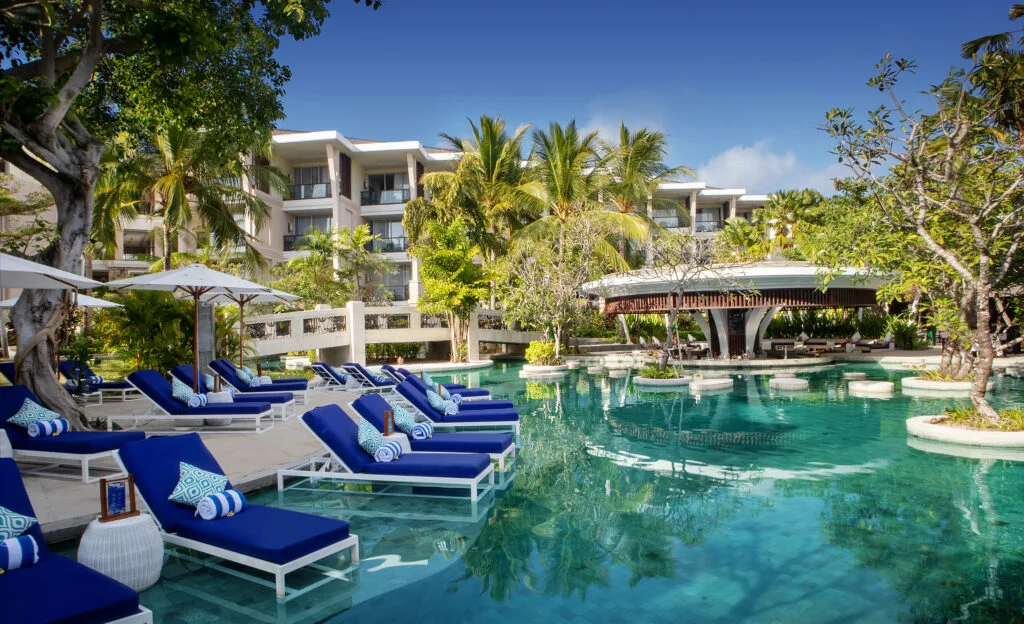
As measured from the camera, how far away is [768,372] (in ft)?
67.9

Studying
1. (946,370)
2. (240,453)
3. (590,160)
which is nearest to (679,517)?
(240,453)

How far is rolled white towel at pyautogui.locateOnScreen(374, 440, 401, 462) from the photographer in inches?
279

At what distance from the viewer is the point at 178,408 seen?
9961 mm

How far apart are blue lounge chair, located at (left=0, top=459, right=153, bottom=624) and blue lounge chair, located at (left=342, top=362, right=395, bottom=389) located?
11610 millimetres

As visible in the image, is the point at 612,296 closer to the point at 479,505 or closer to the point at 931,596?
the point at 479,505

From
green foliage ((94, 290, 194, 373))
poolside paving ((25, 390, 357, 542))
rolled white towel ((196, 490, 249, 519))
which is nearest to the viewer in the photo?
rolled white towel ((196, 490, 249, 519))

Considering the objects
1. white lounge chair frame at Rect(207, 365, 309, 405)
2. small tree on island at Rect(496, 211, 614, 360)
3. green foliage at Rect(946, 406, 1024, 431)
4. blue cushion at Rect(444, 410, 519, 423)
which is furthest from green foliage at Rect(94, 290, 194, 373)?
green foliage at Rect(946, 406, 1024, 431)

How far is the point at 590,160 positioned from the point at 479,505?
26.5 metres

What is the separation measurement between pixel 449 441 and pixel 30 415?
4948mm

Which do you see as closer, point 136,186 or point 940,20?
point 940,20

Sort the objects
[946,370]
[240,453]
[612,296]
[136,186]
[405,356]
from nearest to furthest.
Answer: [240,453] < [946,370] < [136,186] < [612,296] < [405,356]

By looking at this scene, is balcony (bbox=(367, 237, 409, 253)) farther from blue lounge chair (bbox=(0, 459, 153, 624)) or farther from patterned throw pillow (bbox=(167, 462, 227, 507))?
blue lounge chair (bbox=(0, 459, 153, 624))

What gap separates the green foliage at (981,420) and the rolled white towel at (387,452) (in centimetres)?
847

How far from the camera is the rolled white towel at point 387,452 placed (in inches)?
279
